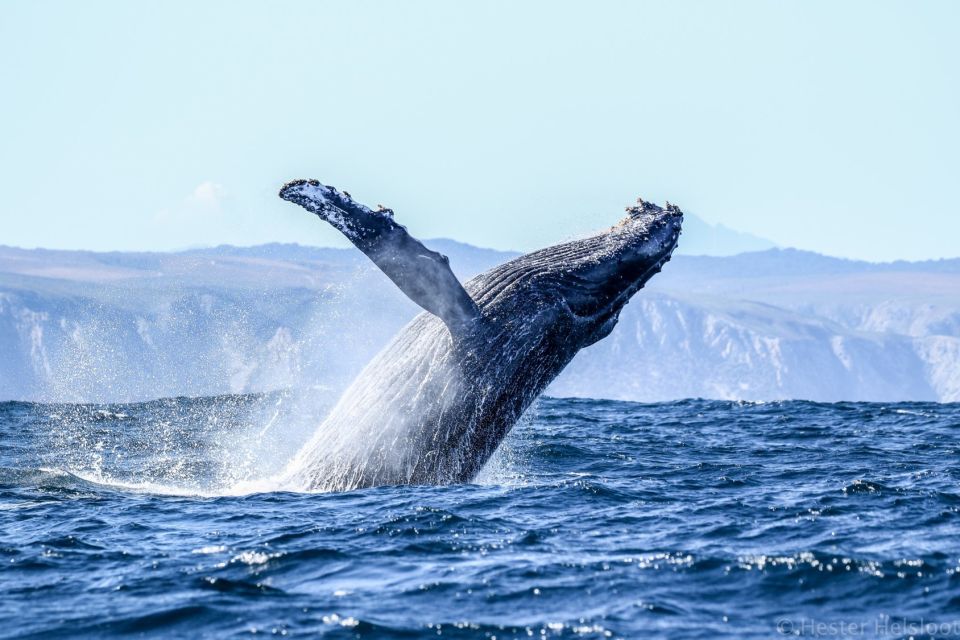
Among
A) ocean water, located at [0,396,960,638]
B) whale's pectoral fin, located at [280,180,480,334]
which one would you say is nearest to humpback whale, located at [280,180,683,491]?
whale's pectoral fin, located at [280,180,480,334]

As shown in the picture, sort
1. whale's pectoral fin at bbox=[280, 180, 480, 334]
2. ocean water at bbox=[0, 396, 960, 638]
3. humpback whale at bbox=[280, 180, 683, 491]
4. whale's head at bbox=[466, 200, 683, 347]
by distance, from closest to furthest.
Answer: ocean water at bbox=[0, 396, 960, 638] < whale's pectoral fin at bbox=[280, 180, 480, 334] < humpback whale at bbox=[280, 180, 683, 491] < whale's head at bbox=[466, 200, 683, 347]

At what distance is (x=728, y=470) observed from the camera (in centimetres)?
1508

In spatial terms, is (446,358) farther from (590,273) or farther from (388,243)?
(590,273)

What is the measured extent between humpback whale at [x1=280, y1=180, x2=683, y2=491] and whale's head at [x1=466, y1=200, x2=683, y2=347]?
13 millimetres

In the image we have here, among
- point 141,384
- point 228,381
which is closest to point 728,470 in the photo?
point 228,381

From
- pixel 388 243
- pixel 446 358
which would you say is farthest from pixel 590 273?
pixel 388 243

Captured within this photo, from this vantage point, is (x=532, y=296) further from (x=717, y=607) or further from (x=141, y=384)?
(x=141, y=384)

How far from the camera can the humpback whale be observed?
11.5 metres

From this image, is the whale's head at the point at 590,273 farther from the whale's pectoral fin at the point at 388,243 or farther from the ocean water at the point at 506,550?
the ocean water at the point at 506,550

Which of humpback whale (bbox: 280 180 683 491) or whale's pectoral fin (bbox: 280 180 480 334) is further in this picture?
humpback whale (bbox: 280 180 683 491)

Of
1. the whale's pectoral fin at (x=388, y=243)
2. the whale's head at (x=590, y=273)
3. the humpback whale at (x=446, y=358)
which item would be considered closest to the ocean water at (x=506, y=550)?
the humpback whale at (x=446, y=358)

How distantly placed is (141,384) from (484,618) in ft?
622

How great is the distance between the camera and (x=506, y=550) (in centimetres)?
973

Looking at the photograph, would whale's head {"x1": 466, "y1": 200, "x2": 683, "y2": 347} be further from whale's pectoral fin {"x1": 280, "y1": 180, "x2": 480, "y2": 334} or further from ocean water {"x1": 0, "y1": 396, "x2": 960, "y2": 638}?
ocean water {"x1": 0, "y1": 396, "x2": 960, "y2": 638}
